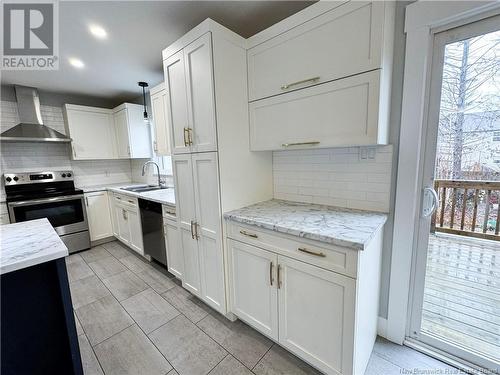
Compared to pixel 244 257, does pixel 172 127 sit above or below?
above

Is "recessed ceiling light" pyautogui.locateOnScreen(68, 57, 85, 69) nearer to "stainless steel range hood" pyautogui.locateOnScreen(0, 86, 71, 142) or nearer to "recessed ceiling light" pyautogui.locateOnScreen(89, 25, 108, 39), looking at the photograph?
"recessed ceiling light" pyautogui.locateOnScreen(89, 25, 108, 39)

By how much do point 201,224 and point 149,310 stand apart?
3.31ft

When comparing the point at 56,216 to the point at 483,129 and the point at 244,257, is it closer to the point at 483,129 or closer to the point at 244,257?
the point at 244,257

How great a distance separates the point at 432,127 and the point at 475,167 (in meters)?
0.33

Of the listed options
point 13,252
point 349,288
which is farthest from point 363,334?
point 13,252

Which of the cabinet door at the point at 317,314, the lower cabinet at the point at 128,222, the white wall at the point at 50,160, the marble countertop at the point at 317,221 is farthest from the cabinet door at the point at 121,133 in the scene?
the cabinet door at the point at 317,314

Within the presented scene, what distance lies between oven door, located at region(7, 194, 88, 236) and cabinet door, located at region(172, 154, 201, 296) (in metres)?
2.27

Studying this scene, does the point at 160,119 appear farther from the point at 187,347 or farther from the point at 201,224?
the point at 187,347

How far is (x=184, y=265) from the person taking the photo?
210cm

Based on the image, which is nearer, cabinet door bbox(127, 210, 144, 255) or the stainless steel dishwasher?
the stainless steel dishwasher

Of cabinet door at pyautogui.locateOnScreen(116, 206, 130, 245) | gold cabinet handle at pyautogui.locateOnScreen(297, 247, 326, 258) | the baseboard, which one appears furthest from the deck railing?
cabinet door at pyautogui.locateOnScreen(116, 206, 130, 245)

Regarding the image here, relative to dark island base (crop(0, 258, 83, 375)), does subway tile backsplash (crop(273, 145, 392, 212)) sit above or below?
above

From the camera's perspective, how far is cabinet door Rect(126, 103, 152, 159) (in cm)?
352

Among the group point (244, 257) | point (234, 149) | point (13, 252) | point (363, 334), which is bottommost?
point (363, 334)
